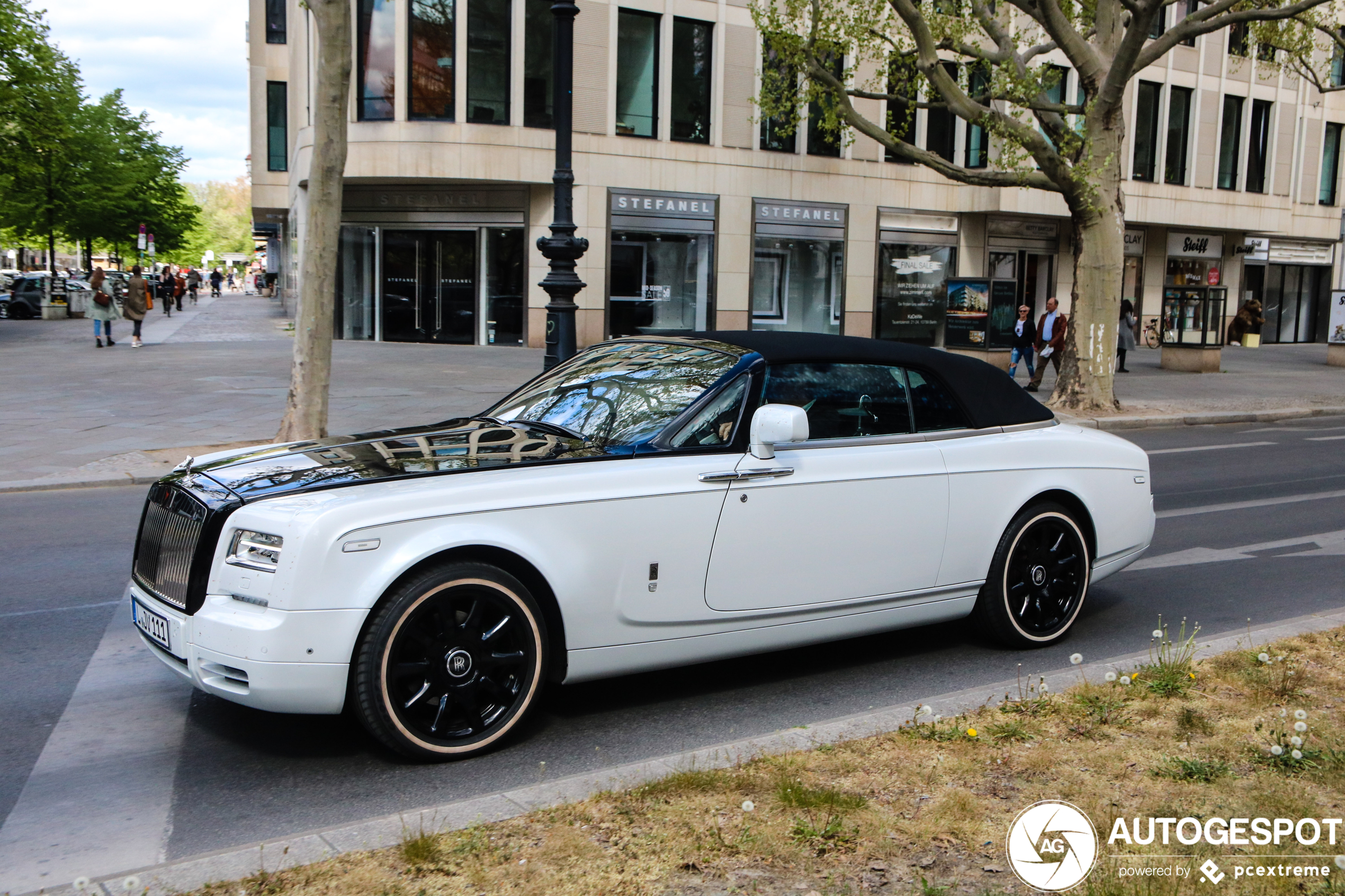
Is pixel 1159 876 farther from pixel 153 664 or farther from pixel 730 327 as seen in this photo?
pixel 730 327

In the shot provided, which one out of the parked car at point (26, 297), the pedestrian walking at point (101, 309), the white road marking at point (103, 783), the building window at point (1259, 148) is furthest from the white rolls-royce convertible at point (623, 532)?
the parked car at point (26, 297)

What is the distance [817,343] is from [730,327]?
2575 centimetres

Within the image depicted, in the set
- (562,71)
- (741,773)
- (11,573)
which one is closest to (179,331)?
(562,71)

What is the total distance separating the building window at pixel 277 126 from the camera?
44562 millimetres

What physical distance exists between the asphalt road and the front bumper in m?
0.34

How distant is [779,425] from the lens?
467cm

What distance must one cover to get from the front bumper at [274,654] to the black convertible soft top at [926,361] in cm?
224

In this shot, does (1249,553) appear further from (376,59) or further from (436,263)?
(436,263)

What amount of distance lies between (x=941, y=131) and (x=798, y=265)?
6.09 meters

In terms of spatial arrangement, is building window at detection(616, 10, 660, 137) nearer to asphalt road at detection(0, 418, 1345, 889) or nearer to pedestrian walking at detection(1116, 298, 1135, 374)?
pedestrian walking at detection(1116, 298, 1135, 374)

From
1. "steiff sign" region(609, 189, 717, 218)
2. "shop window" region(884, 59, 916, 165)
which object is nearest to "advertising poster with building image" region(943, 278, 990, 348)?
Answer: "shop window" region(884, 59, 916, 165)

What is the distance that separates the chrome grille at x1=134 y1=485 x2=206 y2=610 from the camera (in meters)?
4.26

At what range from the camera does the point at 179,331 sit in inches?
1355

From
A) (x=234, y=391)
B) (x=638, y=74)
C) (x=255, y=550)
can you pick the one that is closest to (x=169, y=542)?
(x=255, y=550)
